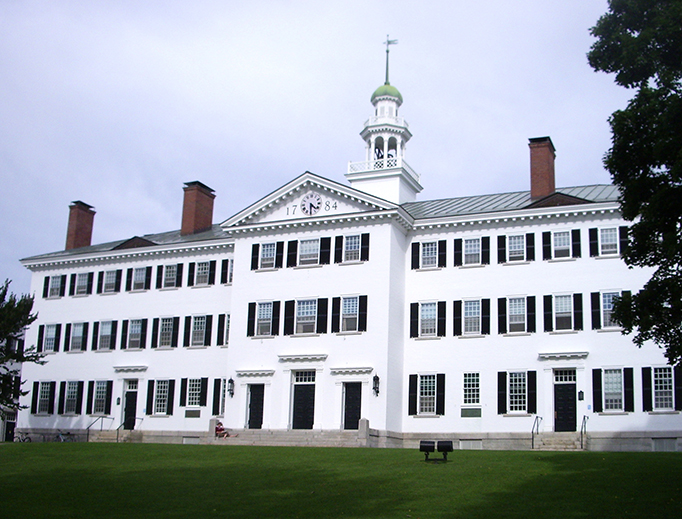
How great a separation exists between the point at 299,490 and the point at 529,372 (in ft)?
60.4

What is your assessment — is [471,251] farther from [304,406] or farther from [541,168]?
[304,406]

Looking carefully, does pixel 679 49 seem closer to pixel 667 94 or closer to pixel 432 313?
A: pixel 667 94

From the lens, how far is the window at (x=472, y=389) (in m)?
37.3

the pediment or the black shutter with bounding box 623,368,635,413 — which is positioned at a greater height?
the pediment

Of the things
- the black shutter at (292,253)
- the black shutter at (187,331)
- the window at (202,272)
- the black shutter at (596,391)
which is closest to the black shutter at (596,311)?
the black shutter at (596,391)

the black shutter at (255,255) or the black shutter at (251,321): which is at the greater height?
the black shutter at (255,255)

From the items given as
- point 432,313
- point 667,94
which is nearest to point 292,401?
point 432,313

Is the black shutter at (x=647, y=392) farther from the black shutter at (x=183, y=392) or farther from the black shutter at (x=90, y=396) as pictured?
the black shutter at (x=90, y=396)

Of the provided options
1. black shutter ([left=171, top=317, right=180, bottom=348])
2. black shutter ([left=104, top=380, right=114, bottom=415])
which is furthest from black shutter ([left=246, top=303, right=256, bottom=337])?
black shutter ([left=104, top=380, right=114, bottom=415])

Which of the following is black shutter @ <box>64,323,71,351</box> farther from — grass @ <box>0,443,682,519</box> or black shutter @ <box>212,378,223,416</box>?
grass @ <box>0,443,682,519</box>

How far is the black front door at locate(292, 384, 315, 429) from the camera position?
38562 millimetres

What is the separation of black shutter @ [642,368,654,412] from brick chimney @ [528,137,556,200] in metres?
10.1

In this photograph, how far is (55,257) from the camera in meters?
49.6

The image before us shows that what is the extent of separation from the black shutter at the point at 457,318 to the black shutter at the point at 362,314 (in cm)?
411
